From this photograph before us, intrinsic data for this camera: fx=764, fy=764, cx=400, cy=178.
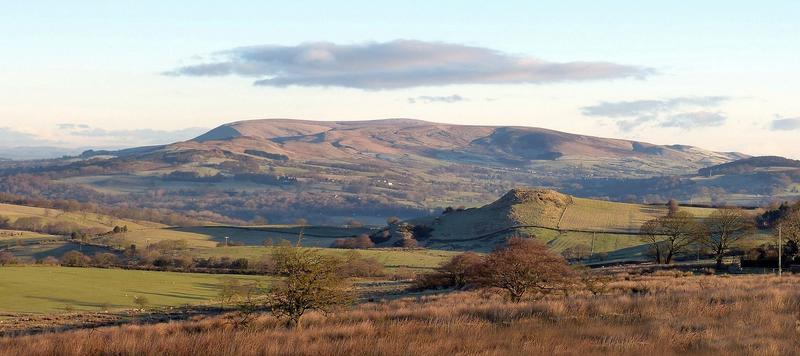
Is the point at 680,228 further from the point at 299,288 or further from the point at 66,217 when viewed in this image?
the point at 66,217

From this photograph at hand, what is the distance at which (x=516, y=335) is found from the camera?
44.1 feet

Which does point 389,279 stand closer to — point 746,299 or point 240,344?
point 746,299

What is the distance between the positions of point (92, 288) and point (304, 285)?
53.5 meters

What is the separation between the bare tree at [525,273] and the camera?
3438 cm

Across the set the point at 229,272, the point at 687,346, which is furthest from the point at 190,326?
the point at 229,272

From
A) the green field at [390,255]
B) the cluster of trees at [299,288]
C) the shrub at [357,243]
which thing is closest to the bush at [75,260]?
the green field at [390,255]

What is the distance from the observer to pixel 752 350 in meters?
12.2

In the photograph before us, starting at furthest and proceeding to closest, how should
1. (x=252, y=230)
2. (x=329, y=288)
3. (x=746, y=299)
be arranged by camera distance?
(x=252, y=230) < (x=329, y=288) < (x=746, y=299)

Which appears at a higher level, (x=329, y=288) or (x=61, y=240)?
(x=329, y=288)

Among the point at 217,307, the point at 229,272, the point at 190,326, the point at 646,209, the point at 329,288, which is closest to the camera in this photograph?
the point at 190,326

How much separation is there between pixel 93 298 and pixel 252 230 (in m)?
104

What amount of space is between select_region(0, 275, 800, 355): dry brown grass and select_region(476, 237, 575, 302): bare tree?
1632 centimetres

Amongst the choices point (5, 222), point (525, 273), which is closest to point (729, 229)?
point (525, 273)

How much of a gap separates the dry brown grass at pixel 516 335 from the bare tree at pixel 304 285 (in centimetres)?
709
